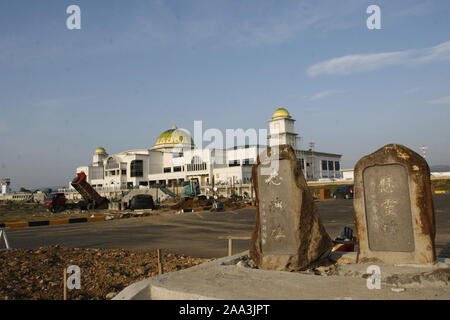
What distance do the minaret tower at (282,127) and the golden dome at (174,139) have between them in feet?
65.4

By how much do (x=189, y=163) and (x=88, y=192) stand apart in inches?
1342

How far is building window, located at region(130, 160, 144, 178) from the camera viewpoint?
72.5 metres

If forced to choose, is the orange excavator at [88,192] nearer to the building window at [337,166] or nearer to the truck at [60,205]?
the truck at [60,205]

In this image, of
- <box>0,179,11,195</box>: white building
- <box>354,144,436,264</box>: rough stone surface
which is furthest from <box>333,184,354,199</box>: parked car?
<box>0,179,11,195</box>: white building

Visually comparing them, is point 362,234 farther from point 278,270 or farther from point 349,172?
point 349,172

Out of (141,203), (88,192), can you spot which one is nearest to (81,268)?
(141,203)

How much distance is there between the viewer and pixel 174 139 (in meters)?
77.4

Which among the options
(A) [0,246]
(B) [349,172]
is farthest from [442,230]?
(B) [349,172]

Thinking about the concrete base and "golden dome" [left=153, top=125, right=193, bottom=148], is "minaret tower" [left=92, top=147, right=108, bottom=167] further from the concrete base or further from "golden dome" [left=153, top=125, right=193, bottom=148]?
the concrete base

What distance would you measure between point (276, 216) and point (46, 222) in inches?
712

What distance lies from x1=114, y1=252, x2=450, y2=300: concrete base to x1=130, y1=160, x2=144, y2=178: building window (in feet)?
226

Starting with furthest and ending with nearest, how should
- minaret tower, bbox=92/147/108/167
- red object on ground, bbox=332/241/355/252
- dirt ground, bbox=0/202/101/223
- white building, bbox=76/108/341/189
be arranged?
minaret tower, bbox=92/147/108/167
white building, bbox=76/108/341/189
dirt ground, bbox=0/202/101/223
red object on ground, bbox=332/241/355/252

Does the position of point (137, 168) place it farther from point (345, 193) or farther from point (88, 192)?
point (345, 193)

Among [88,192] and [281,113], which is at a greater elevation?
[281,113]
